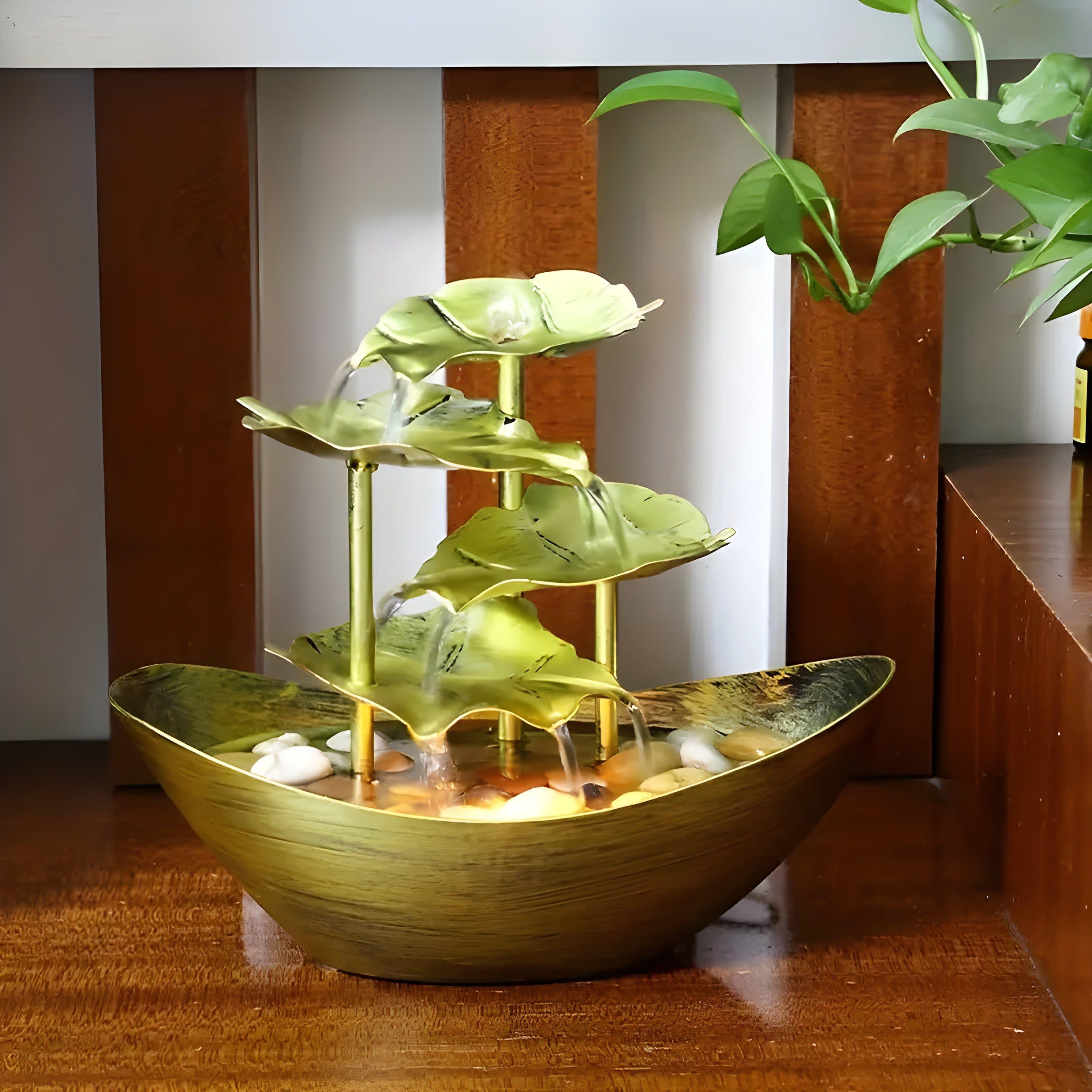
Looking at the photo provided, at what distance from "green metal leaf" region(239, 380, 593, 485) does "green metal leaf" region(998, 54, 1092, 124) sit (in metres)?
0.30

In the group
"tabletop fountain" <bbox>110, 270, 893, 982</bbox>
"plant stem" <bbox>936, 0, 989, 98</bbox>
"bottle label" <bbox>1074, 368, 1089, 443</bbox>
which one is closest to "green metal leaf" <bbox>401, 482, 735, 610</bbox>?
"tabletop fountain" <bbox>110, 270, 893, 982</bbox>

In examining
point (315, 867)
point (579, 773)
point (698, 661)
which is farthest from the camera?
point (698, 661)

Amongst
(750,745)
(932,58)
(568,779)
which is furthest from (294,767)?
(932,58)

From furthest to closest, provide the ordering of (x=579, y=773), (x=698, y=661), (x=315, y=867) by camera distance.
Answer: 1. (x=698, y=661)
2. (x=579, y=773)
3. (x=315, y=867)

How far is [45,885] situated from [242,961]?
169mm

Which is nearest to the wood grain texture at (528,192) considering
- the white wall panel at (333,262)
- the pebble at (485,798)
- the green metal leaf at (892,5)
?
the white wall panel at (333,262)

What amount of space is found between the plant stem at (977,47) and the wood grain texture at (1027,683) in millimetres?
256

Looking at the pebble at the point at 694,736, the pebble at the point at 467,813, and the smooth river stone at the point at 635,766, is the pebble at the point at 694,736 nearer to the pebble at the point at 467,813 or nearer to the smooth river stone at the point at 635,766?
the smooth river stone at the point at 635,766

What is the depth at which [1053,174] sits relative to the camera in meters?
0.65

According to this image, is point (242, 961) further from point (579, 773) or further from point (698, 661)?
point (698, 661)

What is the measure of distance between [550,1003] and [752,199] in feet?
1.69

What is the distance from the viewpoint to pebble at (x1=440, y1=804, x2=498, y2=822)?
668 mm

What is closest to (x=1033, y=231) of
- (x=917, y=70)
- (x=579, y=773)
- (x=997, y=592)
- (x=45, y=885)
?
(x=917, y=70)

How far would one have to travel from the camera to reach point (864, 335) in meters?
0.95
